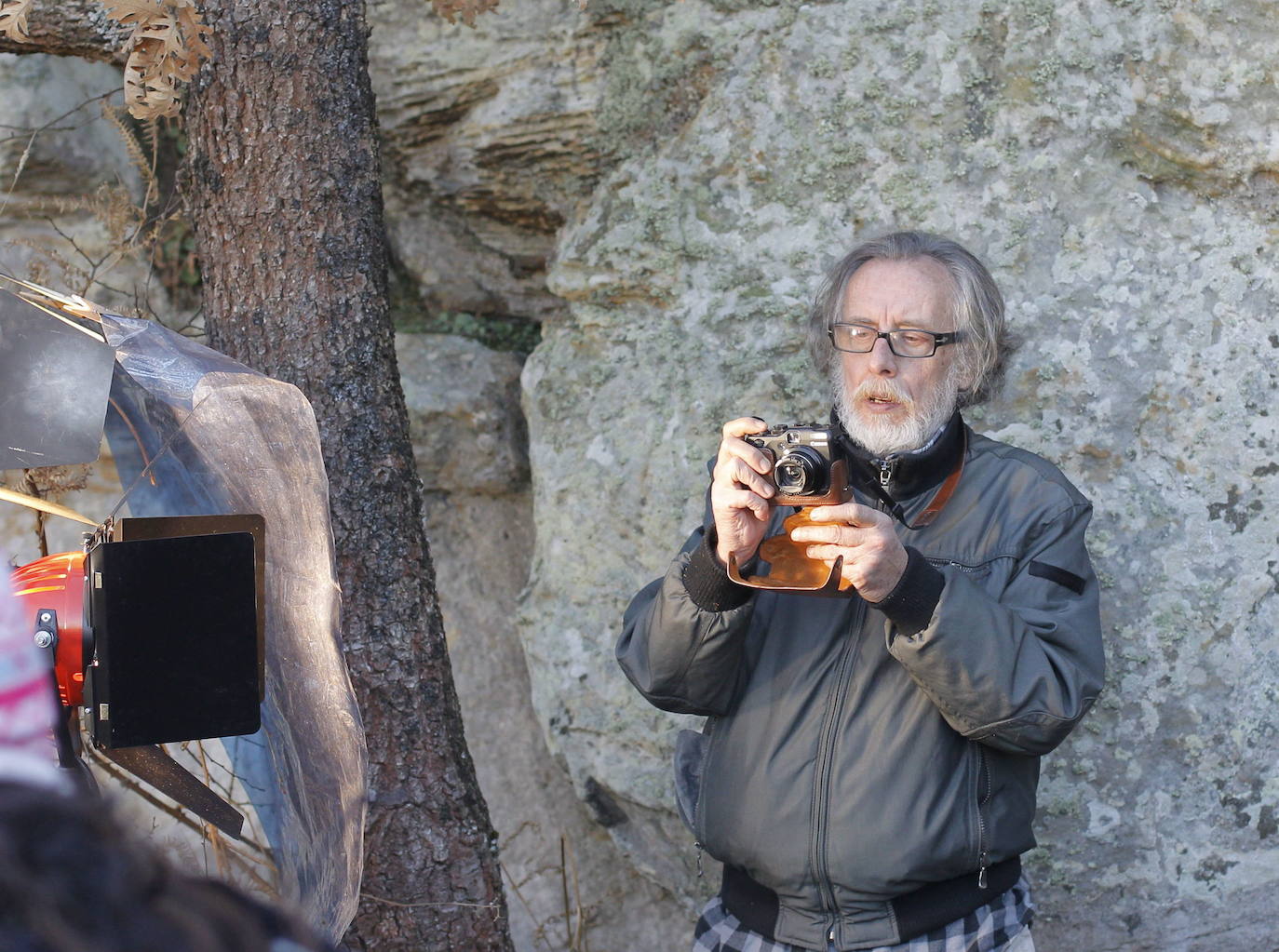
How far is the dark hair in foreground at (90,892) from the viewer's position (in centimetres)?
54

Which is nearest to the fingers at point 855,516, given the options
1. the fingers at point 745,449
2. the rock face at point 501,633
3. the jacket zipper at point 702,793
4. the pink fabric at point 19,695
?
the fingers at point 745,449

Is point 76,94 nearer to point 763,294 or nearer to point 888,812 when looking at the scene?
point 763,294

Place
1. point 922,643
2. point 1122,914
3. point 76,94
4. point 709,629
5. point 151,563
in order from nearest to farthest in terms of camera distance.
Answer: point 151,563 → point 922,643 → point 709,629 → point 1122,914 → point 76,94

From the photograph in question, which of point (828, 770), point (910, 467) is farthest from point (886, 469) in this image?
point (828, 770)

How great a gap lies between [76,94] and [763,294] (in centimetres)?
200

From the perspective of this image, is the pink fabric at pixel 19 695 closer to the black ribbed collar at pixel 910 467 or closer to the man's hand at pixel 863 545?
the man's hand at pixel 863 545

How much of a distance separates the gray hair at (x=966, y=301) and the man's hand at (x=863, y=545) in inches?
20.2

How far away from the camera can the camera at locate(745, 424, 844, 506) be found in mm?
1709

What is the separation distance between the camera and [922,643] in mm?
1682

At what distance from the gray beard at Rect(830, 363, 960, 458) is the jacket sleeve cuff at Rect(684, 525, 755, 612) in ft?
1.07

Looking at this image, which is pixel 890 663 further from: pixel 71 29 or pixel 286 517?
pixel 71 29

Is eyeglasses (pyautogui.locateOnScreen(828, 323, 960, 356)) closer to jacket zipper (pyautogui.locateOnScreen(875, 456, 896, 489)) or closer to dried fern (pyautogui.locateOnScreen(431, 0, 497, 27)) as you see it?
jacket zipper (pyautogui.locateOnScreen(875, 456, 896, 489))

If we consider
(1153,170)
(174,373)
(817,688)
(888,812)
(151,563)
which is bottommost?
(888,812)

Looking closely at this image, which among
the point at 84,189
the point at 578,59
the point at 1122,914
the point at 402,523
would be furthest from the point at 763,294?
the point at 84,189
